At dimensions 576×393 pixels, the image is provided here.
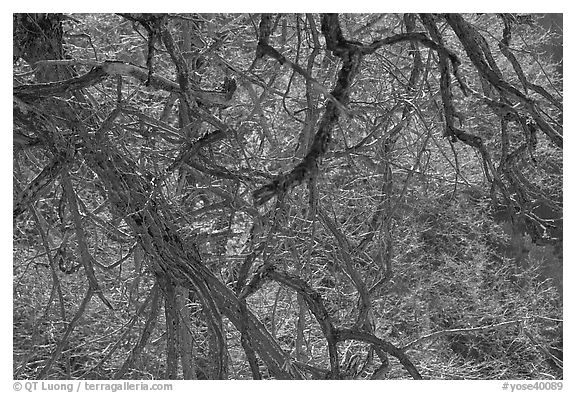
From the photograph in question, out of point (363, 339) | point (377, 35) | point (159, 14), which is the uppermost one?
point (377, 35)

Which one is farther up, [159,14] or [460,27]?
[159,14]

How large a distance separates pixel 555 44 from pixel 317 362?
88.6 inches

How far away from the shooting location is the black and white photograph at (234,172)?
4.81ft

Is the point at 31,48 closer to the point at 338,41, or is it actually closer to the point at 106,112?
the point at 106,112

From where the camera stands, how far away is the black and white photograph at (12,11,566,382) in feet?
4.81

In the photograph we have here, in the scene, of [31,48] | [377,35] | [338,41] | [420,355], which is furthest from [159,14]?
[420,355]

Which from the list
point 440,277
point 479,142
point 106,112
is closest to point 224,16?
point 106,112

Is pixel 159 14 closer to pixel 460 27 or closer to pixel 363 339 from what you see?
pixel 460 27

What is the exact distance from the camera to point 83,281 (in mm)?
3268

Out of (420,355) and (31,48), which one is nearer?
(31,48)

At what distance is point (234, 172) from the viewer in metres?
1.77

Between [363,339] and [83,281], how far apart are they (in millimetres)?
2092

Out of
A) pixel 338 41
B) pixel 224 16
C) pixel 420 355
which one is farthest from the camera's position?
pixel 420 355

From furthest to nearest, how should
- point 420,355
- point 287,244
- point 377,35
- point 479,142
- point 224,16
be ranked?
point 420,355 < point 377,35 < point 224,16 < point 287,244 < point 479,142
